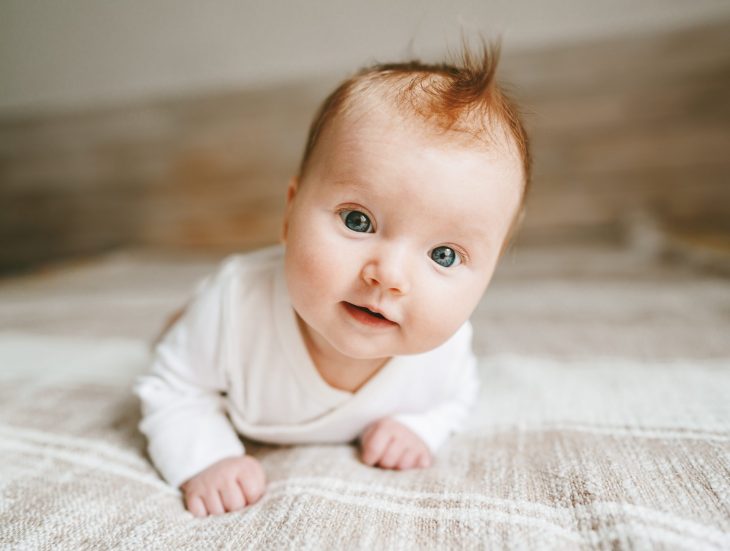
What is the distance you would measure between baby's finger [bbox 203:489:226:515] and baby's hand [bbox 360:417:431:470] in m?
0.16

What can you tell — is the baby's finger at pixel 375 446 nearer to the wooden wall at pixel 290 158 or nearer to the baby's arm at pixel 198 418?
the baby's arm at pixel 198 418

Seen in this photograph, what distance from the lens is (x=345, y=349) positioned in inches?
20.3

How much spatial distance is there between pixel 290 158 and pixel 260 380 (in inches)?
69.1

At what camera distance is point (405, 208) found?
1.54 feet

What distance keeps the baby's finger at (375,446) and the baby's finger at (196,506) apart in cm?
17

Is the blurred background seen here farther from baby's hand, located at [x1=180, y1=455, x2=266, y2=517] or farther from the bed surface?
baby's hand, located at [x1=180, y1=455, x2=266, y2=517]

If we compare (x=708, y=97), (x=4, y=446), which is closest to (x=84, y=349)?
(x=4, y=446)

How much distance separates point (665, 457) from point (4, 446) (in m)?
0.67

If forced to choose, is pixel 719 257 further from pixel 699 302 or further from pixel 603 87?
pixel 603 87

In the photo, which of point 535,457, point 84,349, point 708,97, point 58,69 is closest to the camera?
point 535,457

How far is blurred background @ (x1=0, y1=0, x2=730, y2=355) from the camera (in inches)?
69.3

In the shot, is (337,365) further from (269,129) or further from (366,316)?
(269,129)

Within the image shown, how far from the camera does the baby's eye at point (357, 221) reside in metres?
0.49

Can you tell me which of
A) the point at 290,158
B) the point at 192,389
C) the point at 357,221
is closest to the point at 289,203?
the point at 357,221
